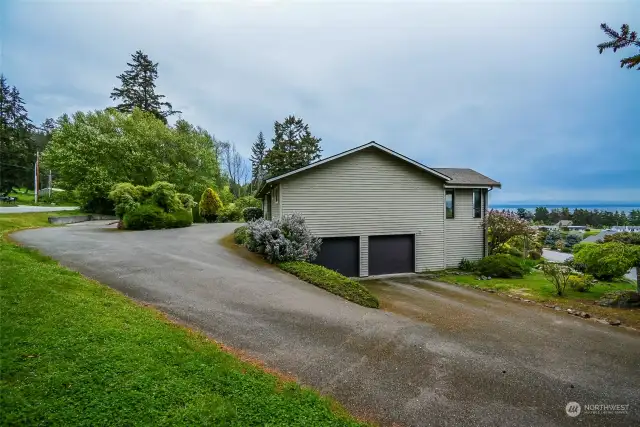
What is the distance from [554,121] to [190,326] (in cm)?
3289

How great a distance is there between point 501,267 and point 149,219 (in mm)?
20004

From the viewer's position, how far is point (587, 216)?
47.1 meters

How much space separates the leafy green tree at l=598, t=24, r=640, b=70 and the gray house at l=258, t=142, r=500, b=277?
10094 millimetres

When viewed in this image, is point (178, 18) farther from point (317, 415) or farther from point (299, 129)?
point (299, 129)

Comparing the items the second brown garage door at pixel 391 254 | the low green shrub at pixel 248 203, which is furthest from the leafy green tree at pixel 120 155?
the second brown garage door at pixel 391 254

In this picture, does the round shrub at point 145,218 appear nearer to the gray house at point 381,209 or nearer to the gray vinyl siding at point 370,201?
the gray house at point 381,209

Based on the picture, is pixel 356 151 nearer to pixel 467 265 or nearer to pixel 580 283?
pixel 467 265

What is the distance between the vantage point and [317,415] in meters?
3.40

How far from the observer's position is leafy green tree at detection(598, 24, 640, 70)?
3.49 m

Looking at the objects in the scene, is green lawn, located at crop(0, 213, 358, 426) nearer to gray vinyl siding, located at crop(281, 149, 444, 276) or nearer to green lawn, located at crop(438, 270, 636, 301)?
gray vinyl siding, located at crop(281, 149, 444, 276)

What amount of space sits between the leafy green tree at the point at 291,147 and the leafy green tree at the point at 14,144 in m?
26.9

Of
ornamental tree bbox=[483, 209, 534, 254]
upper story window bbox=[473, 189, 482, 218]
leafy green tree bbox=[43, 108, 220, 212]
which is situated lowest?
ornamental tree bbox=[483, 209, 534, 254]

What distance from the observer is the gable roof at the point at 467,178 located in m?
15.8

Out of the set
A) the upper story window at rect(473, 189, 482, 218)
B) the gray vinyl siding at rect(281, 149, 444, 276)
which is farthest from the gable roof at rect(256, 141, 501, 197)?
the upper story window at rect(473, 189, 482, 218)
